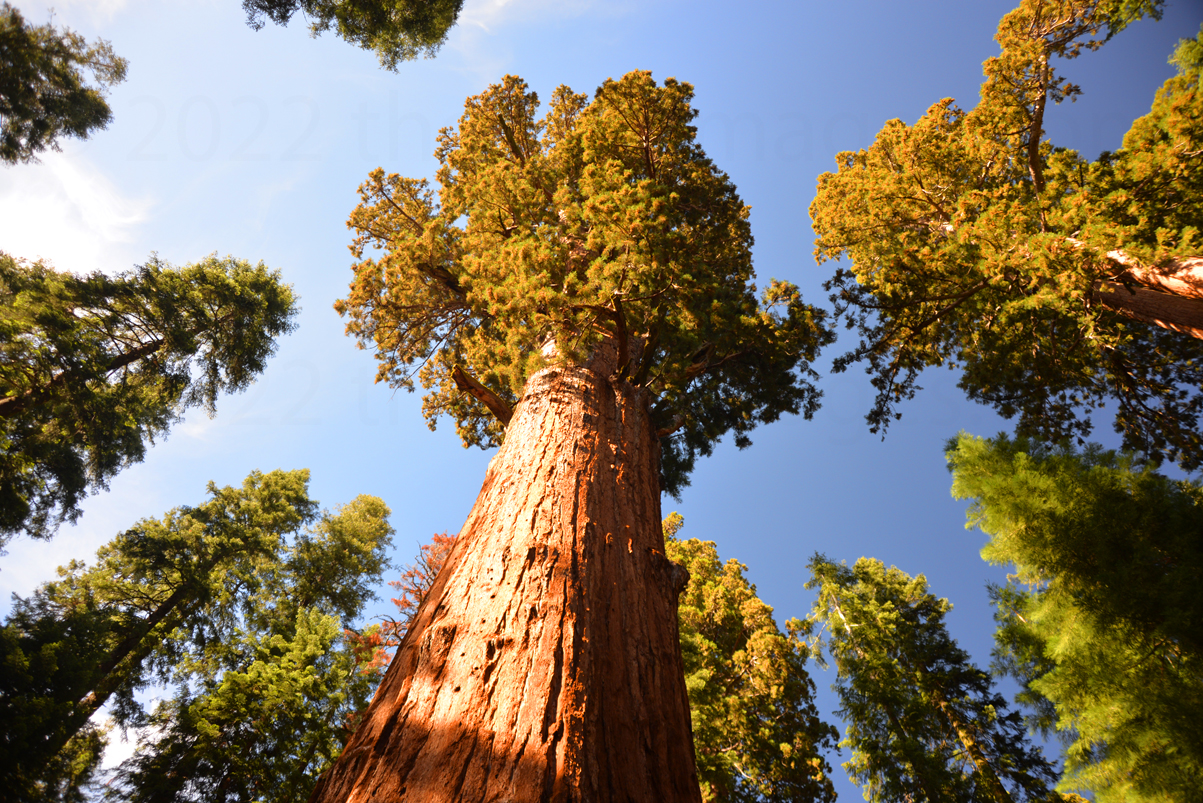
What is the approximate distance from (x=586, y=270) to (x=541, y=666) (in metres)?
3.16

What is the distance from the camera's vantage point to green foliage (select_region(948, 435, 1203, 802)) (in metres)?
4.31

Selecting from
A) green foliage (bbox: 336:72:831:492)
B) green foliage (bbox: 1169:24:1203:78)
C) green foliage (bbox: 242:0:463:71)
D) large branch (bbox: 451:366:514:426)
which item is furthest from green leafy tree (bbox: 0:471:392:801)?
green foliage (bbox: 1169:24:1203:78)

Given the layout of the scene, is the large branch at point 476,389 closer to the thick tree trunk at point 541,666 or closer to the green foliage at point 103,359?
the thick tree trunk at point 541,666

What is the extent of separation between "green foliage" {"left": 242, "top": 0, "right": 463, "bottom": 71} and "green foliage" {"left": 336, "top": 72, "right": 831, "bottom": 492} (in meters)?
1.61

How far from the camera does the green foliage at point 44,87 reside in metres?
8.43

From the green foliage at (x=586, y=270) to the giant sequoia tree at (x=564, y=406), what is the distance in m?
0.04

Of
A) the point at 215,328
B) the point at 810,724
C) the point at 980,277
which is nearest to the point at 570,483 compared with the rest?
the point at 980,277

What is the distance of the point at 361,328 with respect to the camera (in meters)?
8.11

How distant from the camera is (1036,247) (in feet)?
15.5

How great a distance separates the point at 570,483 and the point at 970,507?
6085mm

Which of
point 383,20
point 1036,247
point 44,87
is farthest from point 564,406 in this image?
point 44,87

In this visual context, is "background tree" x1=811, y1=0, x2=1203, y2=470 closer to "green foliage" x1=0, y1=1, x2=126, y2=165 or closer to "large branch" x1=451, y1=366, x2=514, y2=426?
"large branch" x1=451, y1=366, x2=514, y2=426

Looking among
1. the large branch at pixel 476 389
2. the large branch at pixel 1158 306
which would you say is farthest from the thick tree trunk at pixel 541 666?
the large branch at pixel 1158 306

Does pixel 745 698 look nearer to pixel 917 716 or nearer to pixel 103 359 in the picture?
pixel 917 716
